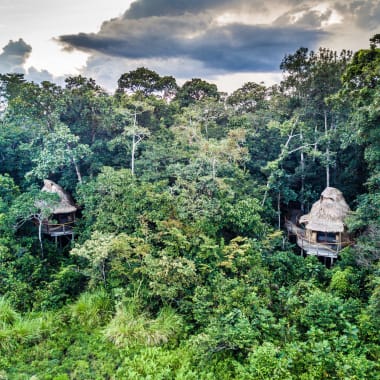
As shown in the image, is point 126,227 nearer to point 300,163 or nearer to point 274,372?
point 274,372

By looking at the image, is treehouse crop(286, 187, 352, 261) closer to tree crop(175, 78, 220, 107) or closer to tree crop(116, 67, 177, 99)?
tree crop(175, 78, 220, 107)

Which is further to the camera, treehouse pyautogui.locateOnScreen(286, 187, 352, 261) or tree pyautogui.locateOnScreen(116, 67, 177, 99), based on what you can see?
tree pyautogui.locateOnScreen(116, 67, 177, 99)

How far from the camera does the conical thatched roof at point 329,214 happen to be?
1421cm

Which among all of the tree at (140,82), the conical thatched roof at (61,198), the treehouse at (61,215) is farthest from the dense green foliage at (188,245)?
the treehouse at (61,215)

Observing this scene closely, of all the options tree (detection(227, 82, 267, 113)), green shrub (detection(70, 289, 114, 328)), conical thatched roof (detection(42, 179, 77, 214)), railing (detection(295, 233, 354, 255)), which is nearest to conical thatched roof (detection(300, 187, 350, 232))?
railing (detection(295, 233, 354, 255))

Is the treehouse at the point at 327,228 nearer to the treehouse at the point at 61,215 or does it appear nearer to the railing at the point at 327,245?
the railing at the point at 327,245

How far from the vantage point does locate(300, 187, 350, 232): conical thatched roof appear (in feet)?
46.6

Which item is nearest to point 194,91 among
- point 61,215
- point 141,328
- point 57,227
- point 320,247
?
point 61,215

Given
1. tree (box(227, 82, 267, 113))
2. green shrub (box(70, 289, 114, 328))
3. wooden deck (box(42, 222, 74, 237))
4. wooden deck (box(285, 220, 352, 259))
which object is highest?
tree (box(227, 82, 267, 113))

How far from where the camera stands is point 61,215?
16.3 m

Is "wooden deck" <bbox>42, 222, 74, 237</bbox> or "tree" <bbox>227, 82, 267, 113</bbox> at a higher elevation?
"tree" <bbox>227, 82, 267, 113</bbox>

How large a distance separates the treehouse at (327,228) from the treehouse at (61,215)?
12285mm

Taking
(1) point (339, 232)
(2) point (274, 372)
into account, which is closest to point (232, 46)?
(1) point (339, 232)

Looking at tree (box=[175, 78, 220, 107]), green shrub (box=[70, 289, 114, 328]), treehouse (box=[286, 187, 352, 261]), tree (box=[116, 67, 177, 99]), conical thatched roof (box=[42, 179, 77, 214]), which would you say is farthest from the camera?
tree (box=[175, 78, 220, 107])
